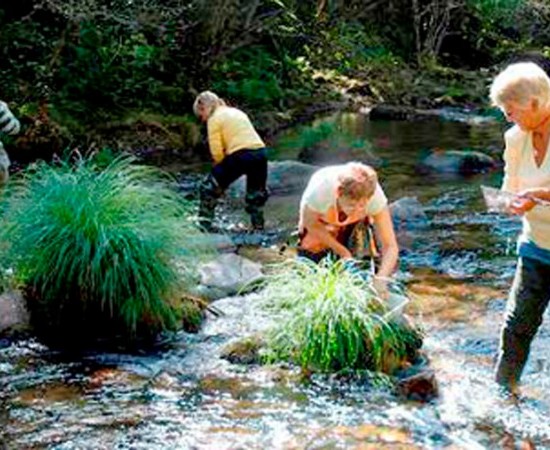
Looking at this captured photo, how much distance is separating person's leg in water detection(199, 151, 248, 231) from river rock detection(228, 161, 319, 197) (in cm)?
140

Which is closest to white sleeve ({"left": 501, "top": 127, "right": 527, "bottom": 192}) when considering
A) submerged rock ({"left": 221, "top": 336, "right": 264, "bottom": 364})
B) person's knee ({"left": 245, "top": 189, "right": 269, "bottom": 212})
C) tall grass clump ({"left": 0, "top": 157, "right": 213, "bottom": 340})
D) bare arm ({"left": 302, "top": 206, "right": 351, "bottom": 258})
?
bare arm ({"left": 302, "top": 206, "right": 351, "bottom": 258})

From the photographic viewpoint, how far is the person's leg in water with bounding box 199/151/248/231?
9211 millimetres

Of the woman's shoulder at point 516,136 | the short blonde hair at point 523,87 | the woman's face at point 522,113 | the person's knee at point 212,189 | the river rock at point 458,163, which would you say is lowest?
the river rock at point 458,163

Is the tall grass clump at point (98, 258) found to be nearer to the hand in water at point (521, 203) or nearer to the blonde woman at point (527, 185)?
the blonde woman at point (527, 185)

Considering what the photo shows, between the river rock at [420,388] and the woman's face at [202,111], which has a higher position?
the woman's face at [202,111]

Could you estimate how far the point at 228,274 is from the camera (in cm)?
690

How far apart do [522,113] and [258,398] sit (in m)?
1.97

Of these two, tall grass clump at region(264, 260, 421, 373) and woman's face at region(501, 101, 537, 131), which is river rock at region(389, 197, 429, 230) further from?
woman's face at region(501, 101, 537, 131)

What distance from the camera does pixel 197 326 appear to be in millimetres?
6051

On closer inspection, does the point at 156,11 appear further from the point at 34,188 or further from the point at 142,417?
the point at 142,417

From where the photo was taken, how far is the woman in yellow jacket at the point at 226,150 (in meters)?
8.95

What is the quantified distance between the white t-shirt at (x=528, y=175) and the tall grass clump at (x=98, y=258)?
2.37m

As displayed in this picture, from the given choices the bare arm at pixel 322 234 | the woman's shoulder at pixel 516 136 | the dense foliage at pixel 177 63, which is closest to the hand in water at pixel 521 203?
the woman's shoulder at pixel 516 136

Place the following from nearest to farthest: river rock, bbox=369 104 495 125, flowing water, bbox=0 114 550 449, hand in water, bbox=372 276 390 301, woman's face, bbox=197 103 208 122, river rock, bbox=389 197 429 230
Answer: flowing water, bbox=0 114 550 449
hand in water, bbox=372 276 390 301
woman's face, bbox=197 103 208 122
river rock, bbox=389 197 429 230
river rock, bbox=369 104 495 125
